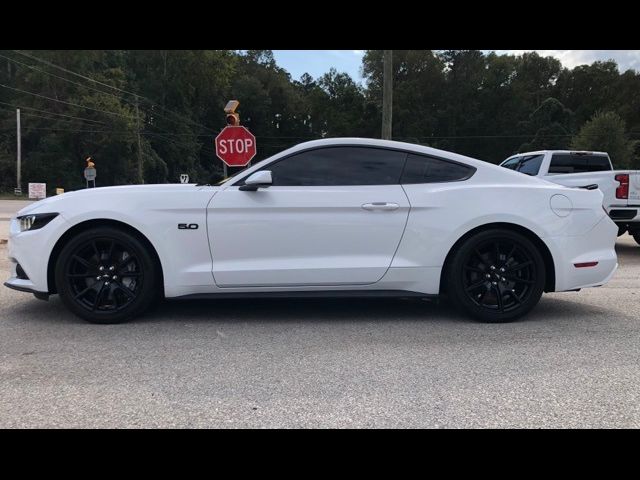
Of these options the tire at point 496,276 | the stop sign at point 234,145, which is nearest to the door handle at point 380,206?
the tire at point 496,276

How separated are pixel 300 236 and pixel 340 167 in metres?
0.73

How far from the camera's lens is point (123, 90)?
5766cm

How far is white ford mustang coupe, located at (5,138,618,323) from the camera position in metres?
4.41

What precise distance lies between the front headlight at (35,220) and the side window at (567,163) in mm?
8839

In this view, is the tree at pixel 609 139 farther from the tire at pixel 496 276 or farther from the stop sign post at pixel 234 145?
the tire at pixel 496 276

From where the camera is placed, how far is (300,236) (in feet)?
14.5

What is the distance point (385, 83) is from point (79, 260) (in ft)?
37.2

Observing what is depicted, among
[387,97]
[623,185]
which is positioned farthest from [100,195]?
[387,97]

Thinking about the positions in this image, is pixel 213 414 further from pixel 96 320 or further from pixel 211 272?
pixel 96 320

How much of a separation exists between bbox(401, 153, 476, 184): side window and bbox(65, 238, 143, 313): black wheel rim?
2.50 meters

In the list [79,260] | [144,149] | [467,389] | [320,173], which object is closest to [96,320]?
[79,260]

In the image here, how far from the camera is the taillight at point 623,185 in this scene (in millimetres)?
8562

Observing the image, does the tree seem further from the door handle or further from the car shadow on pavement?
the door handle

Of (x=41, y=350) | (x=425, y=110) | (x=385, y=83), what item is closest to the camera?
(x=41, y=350)
